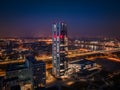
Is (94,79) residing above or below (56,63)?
below

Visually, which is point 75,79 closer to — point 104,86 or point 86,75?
point 86,75

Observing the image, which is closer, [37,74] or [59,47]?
[37,74]

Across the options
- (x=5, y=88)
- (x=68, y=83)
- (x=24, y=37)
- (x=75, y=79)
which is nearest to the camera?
(x=5, y=88)

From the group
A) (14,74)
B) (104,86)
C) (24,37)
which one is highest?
(24,37)

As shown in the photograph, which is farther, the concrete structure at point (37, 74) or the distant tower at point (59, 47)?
the distant tower at point (59, 47)

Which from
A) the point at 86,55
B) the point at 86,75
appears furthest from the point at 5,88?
the point at 86,55

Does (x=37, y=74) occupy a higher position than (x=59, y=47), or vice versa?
(x=59, y=47)

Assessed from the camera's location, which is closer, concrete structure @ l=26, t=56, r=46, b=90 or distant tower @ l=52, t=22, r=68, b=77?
concrete structure @ l=26, t=56, r=46, b=90

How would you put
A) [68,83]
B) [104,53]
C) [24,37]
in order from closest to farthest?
[68,83] → [104,53] → [24,37]
